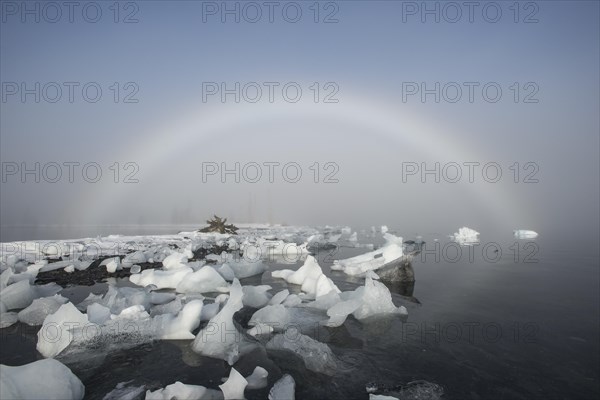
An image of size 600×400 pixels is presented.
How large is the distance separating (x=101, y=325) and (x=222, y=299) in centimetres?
214

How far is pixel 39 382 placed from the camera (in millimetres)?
2770

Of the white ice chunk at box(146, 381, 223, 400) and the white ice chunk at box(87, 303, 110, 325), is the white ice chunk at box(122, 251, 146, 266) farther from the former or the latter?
the white ice chunk at box(146, 381, 223, 400)

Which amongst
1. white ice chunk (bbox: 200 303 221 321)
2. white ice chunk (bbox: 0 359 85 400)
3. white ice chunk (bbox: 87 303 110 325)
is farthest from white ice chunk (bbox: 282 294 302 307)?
white ice chunk (bbox: 0 359 85 400)

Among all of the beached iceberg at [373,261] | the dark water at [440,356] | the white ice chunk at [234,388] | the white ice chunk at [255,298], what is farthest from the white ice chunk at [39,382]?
the beached iceberg at [373,261]

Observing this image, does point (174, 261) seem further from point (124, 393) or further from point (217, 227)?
point (217, 227)

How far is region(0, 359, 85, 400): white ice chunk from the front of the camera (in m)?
2.58

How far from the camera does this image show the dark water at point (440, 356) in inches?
127

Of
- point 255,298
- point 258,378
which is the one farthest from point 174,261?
point 258,378

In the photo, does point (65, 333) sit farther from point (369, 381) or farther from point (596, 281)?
point (596, 281)

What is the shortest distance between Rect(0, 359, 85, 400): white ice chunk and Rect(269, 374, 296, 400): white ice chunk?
1953 millimetres

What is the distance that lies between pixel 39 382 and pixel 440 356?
4.48 meters

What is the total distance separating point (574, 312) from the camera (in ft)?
19.4

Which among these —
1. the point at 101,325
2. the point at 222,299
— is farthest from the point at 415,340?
the point at 101,325

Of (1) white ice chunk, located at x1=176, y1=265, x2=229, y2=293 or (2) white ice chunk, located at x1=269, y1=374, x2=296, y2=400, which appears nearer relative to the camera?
(2) white ice chunk, located at x1=269, y1=374, x2=296, y2=400
